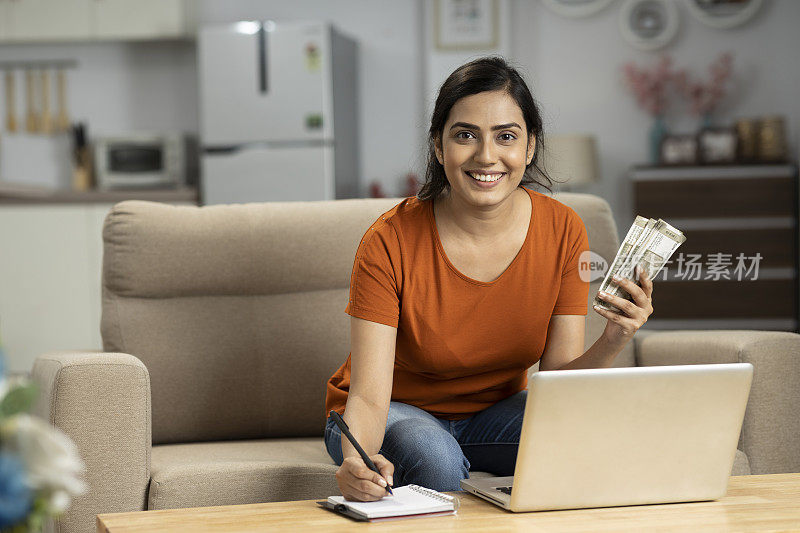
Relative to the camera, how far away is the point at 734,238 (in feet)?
16.7

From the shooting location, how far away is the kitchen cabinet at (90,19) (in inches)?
216

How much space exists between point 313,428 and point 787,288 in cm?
361

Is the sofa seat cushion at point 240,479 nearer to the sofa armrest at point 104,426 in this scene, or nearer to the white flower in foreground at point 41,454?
the sofa armrest at point 104,426

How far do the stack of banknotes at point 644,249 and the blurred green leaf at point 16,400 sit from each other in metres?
0.91

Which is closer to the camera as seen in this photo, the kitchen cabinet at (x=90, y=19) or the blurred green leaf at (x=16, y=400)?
the blurred green leaf at (x=16, y=400)

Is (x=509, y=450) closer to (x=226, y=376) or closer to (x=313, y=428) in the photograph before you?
(x=313, y=428)

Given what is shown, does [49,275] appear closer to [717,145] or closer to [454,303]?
[717,145]

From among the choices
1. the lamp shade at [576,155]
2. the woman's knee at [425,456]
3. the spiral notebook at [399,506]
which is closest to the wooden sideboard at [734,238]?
the lamp shade at [576,155]

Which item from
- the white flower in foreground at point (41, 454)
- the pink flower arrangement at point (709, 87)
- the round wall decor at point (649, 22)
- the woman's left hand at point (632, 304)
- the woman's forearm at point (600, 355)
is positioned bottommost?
the woman's forearm at point (600, 355)

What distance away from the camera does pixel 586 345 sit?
7.42ft

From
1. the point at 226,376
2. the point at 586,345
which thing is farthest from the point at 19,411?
the point at 586,345

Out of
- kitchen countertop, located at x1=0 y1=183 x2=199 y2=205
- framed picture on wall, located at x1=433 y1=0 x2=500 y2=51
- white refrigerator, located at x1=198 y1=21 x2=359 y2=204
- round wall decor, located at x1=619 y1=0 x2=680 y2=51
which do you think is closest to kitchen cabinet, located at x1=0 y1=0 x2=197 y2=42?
white refrigerator, located at x1=198 y1=21 x2=359 y2=204

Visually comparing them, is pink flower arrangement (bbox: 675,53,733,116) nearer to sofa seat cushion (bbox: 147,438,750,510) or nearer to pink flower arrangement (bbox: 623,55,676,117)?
pink flower arrangement (bbox: 623,55,676,117)

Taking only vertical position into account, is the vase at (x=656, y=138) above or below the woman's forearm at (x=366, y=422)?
above
